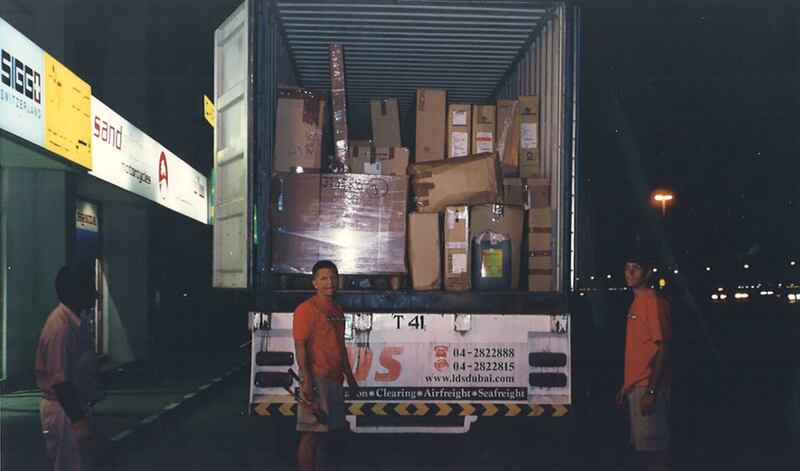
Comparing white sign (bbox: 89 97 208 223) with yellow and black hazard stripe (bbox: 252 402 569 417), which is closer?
yellow and black hazard stripe (bbox: 252 402 569 417)

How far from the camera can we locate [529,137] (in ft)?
27.5

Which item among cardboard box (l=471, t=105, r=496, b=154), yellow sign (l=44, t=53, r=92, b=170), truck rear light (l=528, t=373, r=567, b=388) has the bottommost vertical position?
truck rear light (l=528, t=373, r=567, b=388)

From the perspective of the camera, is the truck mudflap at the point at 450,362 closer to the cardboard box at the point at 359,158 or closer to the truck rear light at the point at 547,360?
the truck rear light at the point at 547,360

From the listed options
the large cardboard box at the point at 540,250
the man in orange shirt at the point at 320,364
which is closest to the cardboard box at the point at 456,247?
the large cardboard box at the point at 540,250

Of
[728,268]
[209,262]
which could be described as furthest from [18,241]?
[728,268]

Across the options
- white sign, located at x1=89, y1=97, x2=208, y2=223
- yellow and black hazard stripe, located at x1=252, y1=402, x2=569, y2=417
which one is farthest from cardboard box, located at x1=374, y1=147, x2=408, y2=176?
white sign, located at x1=89, y1=97, x2=208, y2=223

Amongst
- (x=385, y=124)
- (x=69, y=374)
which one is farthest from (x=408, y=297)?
(x=69, y=374)

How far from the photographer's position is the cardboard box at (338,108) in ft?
26.9

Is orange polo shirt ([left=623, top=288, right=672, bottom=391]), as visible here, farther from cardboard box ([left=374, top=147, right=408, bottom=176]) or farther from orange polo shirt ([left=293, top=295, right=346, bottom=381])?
cardboard box ([left=374, top=147, right=408, bottom=176])

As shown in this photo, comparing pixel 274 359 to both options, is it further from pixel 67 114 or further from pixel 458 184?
pixel 67 114

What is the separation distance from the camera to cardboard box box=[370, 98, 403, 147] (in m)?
8.89

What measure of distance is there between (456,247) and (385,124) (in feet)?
5.81

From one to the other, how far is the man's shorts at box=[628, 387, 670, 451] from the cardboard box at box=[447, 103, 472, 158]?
2.84 metres

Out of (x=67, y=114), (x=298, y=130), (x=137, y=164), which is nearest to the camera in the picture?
(x=298, y=130)
